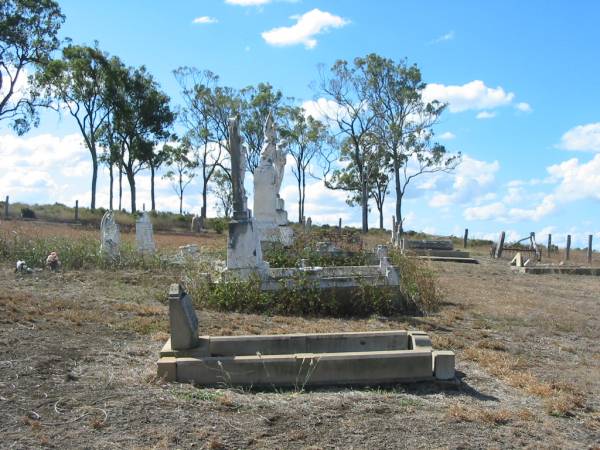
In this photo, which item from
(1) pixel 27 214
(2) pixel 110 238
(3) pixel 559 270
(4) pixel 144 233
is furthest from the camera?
(1) pixel 27 214

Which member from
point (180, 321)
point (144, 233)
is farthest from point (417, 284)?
point (144, 233)

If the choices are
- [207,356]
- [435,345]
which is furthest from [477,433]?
[435,345]

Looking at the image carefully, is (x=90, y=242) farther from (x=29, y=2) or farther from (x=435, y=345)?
(x=29, y=2)

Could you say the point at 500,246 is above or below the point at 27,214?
below

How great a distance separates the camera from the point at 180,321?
19.0 feet

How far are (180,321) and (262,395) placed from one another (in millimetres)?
1028

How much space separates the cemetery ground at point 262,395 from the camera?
4.50 meters

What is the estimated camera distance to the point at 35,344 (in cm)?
Answer: 654

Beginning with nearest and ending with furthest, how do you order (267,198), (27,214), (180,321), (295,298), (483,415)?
(483,415), (180,321), (295,298), (267,198), (27,214)

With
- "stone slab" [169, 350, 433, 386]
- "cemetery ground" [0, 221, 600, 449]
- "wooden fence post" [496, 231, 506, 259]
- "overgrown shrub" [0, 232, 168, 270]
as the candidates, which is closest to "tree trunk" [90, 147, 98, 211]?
"wooden fence post" [496, 231, 506, 259]

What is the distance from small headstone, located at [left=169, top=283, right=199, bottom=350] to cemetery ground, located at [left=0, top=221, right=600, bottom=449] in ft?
1.32

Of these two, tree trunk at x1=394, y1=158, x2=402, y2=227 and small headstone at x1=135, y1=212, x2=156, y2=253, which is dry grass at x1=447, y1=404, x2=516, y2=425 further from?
tree trunk at x1=394, y1=158, x2=402, y2=227

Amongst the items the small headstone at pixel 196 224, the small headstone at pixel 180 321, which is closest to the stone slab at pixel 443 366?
the small headstone at pixel 180 321

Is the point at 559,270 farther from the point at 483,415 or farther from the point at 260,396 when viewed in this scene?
the point at 260,396
